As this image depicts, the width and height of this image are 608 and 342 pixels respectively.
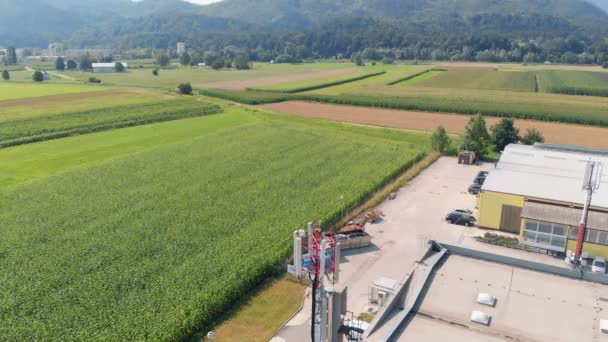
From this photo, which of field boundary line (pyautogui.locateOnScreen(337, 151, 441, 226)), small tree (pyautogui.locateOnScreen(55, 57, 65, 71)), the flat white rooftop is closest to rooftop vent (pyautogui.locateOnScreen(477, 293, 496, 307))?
the flat white rooftop

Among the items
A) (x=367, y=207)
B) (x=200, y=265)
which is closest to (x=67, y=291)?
(x=200, y=265)

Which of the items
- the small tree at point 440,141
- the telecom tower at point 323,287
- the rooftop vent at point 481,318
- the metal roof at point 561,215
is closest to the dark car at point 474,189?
the metal roof at point 561,215

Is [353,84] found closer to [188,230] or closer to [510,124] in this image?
[510,124]

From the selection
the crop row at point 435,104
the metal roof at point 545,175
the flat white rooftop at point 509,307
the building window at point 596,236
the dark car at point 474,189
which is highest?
the crop row at point 435,104

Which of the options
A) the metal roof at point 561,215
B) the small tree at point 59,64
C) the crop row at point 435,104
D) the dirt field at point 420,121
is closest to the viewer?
the metal roof at point 561,215

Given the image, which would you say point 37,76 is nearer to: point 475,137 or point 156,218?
point 156,218

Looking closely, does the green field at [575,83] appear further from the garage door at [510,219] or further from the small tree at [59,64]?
the small tree at [59,64]

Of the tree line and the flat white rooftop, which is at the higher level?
the tree line

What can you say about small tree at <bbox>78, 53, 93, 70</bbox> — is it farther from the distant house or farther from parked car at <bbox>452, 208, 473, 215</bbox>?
parked car at <bbox>452, 208, 473, 215</bbox>
